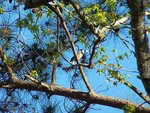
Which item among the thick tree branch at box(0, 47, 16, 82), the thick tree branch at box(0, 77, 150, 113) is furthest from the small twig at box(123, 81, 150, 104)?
the thick tree branch at box(0, 47, 16, 82)

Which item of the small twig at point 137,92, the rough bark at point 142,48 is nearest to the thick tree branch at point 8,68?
the small twig at point 137,92

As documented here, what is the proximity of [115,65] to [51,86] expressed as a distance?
49 centimetres

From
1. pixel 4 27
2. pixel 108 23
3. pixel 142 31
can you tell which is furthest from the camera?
pixel 4 27

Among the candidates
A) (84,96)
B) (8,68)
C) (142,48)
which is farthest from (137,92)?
(8,68)

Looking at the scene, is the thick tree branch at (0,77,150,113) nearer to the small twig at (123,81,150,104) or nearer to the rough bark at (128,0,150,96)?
the small twig at (123,81,150,104)

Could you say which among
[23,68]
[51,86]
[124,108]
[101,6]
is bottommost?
[124,108]

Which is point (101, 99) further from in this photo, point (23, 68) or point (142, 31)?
point (23, 68)

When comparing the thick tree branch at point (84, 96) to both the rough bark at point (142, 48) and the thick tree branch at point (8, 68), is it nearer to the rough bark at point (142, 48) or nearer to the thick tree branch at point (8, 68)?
the thick tree branch at point (8, 68)

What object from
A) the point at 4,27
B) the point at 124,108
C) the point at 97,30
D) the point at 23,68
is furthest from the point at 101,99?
the point at 4,27

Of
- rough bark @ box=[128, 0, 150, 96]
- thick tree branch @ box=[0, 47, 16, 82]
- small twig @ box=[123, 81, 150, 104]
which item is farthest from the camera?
thick tree branch @ box=[0, 47, 16, 82]

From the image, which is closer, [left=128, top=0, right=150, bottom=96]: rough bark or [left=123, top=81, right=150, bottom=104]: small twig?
[left=128, top=0, right=150, bottom=96]: rough bark

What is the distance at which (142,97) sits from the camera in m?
2.78

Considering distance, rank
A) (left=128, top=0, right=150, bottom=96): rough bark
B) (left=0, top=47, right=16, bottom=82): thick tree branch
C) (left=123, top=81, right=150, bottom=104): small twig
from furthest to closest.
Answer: (left=0, top=47, right=16, bottom=82): thick tree branch < (left=123, top=81, right=150, bottom=104): small twig < (left=128, top=0, right=150, bottom=96): rough bark

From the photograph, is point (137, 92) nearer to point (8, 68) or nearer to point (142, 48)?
point (142, 48)
